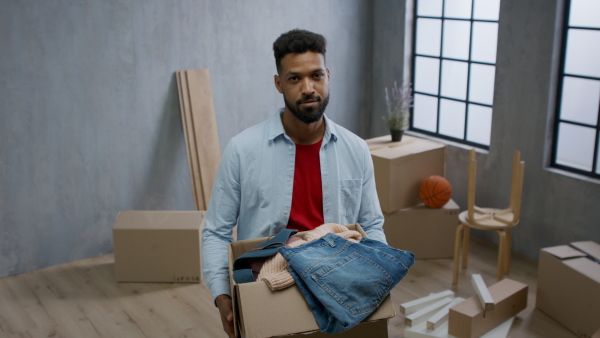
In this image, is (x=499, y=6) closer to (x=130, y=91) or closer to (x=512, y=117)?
(x=512, y=117)

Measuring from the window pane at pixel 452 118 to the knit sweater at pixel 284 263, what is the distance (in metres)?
3.27

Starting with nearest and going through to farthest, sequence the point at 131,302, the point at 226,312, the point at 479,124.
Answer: the point at 226,312
the point at 131,302
the point at 479,124

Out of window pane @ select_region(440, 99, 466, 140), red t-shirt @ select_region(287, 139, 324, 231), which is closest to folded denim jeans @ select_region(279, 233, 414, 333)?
red t-shirt @ select_region(287, 139, 324, 231)

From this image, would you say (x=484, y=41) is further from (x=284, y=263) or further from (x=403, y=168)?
(x=284, y=263)

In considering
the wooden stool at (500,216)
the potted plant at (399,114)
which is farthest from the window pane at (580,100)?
the potted plant at (399,114)

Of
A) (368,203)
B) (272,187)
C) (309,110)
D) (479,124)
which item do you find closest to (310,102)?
(309,110)

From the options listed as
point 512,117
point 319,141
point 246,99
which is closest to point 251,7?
point 246,99

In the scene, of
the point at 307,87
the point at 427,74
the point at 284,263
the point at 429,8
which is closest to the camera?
the point at 284,263

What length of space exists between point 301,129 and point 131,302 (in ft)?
7.33

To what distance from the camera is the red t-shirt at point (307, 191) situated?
2051mm

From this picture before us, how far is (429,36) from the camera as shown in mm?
4984

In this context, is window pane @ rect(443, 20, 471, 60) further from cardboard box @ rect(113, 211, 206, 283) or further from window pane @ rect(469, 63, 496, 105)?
cardboard box @ rect(113, 211, 206, 283)

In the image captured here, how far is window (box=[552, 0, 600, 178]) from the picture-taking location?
3.84 m

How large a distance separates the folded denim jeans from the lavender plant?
304cm
